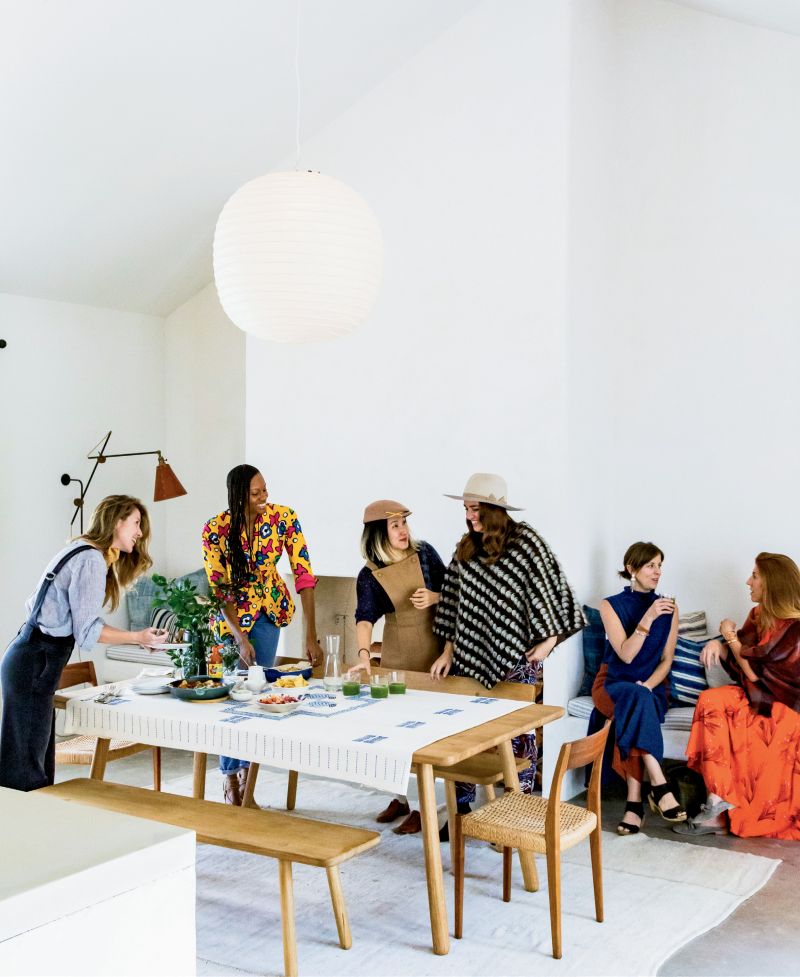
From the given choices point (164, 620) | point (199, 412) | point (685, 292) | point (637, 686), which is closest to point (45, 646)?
point (637, 686)

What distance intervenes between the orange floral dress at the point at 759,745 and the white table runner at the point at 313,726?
3.67ft

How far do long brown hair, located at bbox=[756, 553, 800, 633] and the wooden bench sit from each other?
7.15 ft

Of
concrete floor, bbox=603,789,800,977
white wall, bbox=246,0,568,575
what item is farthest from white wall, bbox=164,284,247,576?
concrete floor, bbox=603,789,800,977

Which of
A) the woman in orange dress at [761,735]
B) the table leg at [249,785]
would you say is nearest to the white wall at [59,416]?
the table leg at [249,785]

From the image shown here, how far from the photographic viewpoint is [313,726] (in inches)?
122

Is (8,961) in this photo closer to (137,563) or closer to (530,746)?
(137,563)

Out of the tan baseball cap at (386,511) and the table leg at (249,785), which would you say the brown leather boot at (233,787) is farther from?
the tan baseball cap at (386,511)

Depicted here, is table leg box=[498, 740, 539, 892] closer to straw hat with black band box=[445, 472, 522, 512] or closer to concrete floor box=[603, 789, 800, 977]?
concrete floor box=[603, 789, 800, 977]

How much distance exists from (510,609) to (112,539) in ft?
4.92

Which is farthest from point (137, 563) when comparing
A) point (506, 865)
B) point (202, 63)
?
point (202, 63)

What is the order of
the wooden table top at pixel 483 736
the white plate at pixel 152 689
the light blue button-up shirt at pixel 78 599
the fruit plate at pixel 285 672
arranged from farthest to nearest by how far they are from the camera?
the fruit plate at pixel 285 672, the white plate at pixel 152 689, the light blue button-up shirt at pixel 78 599, the wooden table top at pixel 483 736

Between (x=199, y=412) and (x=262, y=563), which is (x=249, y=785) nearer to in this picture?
(x=262, y=563)

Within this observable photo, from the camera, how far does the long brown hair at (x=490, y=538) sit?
4.00m

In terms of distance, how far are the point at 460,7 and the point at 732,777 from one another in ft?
12.5
